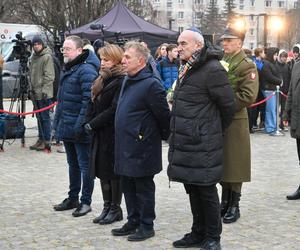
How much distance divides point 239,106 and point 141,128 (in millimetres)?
1074

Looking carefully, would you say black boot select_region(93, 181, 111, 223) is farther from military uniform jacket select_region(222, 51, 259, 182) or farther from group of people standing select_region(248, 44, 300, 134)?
group of people standing select_region(248, 44, 300, 134)

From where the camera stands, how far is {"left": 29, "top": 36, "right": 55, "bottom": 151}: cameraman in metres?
10.8

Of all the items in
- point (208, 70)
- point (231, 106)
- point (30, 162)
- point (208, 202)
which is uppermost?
point (208, 70)

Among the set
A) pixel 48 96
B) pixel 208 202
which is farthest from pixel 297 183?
pixel 48 96

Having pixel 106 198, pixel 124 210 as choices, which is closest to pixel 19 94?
pixel 124 210

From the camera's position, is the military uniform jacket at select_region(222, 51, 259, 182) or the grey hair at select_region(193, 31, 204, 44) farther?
the military uniform jacket at select_region(222, 51, 259, 182)

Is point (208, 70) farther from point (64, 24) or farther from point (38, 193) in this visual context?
point (64, 24)

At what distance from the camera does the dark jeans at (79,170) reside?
6344mm

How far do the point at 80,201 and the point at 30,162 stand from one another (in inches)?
136

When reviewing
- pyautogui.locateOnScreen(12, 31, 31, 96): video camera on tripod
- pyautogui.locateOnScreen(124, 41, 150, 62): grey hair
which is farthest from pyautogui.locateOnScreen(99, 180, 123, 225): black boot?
pyautogui.locateOnScreen(12, 31, 31, 96): video camera on tripod

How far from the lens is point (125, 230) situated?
18.7ft

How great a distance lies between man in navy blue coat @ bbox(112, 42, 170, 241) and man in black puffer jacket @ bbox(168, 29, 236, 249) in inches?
13.3

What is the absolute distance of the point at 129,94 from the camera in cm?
544

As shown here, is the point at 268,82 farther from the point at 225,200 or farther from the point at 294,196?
the point at 225,200
